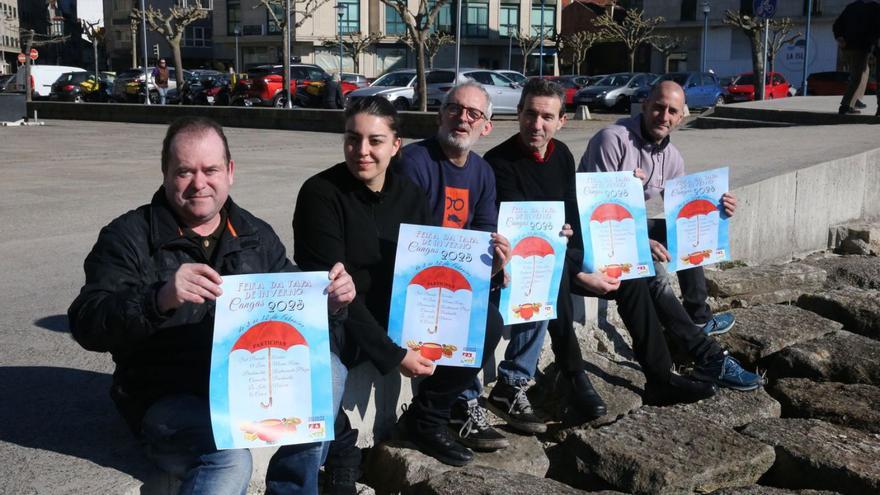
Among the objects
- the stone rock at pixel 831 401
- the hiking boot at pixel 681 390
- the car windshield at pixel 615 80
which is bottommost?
the stone rock at pixel 831 401

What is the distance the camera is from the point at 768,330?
5.94 metres

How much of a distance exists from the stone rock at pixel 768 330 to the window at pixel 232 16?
65932 millimetres

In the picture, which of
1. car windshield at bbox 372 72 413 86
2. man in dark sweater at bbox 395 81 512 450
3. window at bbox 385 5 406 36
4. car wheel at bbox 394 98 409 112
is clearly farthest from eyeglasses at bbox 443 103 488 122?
window at bbox 385 5 406 36

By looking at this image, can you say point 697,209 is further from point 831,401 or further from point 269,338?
point 269,338

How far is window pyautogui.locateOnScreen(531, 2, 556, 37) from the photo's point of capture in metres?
69.8

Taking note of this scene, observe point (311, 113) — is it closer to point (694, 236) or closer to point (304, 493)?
point (694, 236)

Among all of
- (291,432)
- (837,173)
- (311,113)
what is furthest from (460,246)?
(311,113)

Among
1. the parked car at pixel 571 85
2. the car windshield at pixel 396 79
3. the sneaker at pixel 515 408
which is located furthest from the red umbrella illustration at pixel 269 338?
the parked car at pixel 571 85

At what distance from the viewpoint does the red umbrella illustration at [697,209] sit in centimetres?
550

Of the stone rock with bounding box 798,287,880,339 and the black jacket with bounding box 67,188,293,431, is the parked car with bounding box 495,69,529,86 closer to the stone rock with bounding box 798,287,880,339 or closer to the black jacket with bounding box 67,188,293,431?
the stone rock with bounding box 798,287,880,339

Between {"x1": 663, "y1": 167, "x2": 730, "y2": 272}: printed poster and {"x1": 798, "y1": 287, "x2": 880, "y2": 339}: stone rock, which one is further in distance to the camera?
{"x1": 798, "y1": 287, "x2": 880, "y2": 339}: stone rock

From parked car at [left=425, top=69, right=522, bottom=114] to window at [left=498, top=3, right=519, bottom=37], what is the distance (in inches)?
1707

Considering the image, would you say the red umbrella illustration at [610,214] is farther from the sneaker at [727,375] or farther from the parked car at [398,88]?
the parked car at [398,88]

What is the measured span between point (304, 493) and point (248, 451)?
1.00ft
